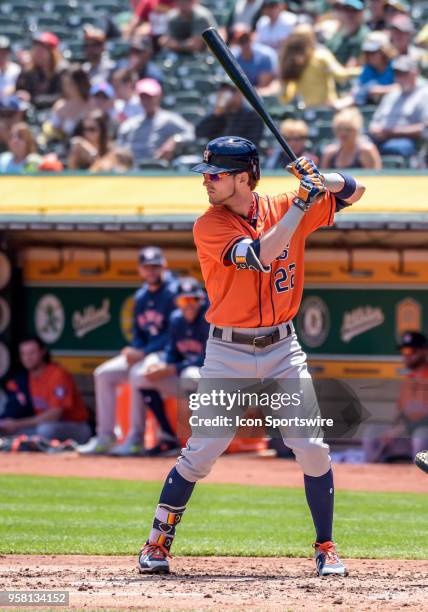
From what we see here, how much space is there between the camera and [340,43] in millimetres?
13156

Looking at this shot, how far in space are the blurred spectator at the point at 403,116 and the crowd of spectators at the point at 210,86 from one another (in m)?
0.01

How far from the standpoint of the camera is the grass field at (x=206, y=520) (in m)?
6.24

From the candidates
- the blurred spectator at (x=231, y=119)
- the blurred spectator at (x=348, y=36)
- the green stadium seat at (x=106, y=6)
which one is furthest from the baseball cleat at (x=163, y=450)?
the green stadium seat at (x=106, y=6)

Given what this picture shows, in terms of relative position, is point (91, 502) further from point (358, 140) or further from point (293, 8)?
point (293, 8)

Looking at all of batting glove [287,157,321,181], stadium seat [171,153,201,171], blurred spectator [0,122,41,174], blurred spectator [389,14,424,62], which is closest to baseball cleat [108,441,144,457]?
stadium seat [171,153,201,171]

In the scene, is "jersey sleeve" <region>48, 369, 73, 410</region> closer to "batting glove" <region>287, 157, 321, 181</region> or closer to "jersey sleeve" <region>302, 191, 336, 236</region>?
"jersey sleeve" <region>302, 191, 336, 236</region>

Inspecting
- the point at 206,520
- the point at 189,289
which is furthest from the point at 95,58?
the point at 206,520

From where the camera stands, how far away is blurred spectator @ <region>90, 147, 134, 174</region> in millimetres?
11914

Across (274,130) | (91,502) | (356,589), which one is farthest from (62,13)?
(356,589)

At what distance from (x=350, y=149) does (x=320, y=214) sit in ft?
18.6

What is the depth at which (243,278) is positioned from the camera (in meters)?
5.18

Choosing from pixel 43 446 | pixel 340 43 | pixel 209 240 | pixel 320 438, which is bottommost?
pixel 43 446

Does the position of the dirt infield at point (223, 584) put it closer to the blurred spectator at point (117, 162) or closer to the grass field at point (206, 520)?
the grass field at point (206, 520)

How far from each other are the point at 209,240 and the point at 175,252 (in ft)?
22.8
